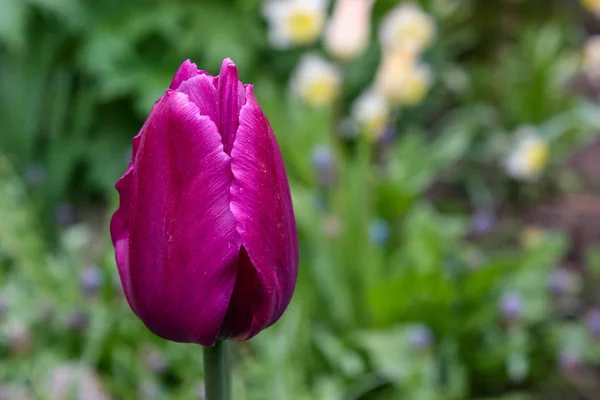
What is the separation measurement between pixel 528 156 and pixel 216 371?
2158mm

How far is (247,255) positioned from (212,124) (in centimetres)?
Answer: 10

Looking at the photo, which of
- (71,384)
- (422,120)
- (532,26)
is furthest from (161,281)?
(532,26)

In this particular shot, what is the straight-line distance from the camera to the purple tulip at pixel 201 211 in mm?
520

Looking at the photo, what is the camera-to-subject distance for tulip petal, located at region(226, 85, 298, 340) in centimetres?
53

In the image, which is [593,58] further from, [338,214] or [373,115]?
[338,214]

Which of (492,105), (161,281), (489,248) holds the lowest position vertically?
(161,281)

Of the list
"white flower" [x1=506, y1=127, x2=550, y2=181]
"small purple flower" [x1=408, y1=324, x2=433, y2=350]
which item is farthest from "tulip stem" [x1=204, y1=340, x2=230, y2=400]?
"white flower" [x1=506, y1=127, x2=550, y2=181]

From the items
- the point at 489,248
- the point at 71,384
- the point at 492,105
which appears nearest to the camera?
the point at 71,384

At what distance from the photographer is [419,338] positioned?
1.64m

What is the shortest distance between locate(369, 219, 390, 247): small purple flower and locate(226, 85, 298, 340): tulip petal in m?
1.35

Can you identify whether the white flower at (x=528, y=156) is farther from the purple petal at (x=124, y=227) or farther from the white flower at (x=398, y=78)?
the purple petal at (x=124, y=227)

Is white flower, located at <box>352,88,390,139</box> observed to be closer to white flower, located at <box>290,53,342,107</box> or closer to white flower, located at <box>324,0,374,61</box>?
white flower, located at <box>290,53,342,107</box>

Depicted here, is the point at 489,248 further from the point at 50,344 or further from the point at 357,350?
the point at 50,344

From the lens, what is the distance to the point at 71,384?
1.33m
